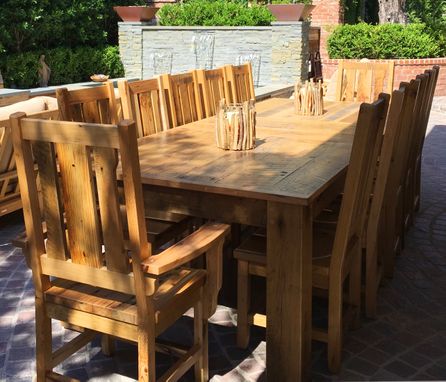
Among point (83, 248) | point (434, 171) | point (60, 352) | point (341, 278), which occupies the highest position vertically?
point (83, 248)

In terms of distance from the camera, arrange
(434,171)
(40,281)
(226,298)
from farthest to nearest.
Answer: (434,171)
(226,298)
(40,281)

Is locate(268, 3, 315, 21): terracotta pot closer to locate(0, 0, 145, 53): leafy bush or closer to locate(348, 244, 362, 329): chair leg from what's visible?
locate(0, 0, 145, 53): leafy bush

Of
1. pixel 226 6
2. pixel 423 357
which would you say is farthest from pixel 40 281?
pixel 226 6

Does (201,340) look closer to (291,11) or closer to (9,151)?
(9,151)

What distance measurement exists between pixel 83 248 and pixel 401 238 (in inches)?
95.9

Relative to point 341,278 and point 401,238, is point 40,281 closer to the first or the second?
point 341,278

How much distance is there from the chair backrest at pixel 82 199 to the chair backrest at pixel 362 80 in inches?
144

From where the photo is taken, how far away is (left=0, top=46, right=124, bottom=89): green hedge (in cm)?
1042

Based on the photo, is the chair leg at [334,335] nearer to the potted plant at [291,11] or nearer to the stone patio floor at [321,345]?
the stone patio floor at [321,345]

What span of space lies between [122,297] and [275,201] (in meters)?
0.63

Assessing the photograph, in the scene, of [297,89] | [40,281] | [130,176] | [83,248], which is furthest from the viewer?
[297,89]

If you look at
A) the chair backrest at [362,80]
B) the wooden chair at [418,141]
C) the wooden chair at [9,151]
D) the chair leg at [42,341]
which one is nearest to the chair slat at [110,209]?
the chair leg at [42,341]

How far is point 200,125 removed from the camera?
12.3ft

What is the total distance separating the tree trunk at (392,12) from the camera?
Result: 549 inches
